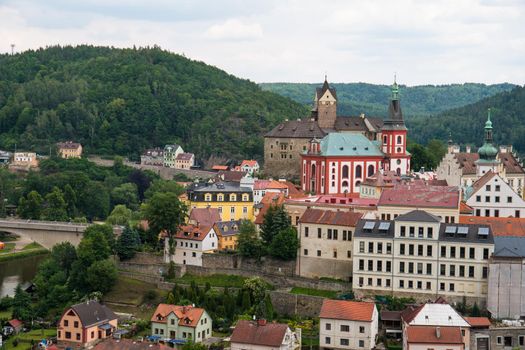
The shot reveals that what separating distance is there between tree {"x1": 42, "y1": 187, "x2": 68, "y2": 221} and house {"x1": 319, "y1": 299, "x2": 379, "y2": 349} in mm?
53985

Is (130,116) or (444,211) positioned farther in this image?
(130,116)

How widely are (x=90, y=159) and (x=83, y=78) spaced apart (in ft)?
161

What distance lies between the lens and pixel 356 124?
108688 mm

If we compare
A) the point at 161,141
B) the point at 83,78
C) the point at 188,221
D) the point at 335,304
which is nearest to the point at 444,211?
the point at 335,304

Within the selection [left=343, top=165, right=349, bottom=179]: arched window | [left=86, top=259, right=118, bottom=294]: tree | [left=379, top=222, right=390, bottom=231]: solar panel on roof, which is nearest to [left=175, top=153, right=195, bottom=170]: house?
[left=343, top=165, right=349, bottom=179]: arched window

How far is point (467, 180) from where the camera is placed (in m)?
89.7

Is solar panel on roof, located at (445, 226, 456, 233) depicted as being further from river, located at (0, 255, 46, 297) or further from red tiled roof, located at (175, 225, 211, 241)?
river, located at (0, 255, 46, 297)

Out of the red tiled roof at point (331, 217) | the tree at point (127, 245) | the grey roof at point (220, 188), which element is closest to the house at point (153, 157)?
the grey roof at point (220, 188)

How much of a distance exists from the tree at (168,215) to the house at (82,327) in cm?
1197

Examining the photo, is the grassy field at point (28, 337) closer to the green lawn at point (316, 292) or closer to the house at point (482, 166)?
the green lawn at point (316, 292)

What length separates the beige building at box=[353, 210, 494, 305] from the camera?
2485 inches

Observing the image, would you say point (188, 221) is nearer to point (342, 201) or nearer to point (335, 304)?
point (342, 201)

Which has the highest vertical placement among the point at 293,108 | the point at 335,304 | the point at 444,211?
the point at 293,108

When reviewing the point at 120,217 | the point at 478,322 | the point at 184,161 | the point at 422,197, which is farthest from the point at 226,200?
the point at 184,161
